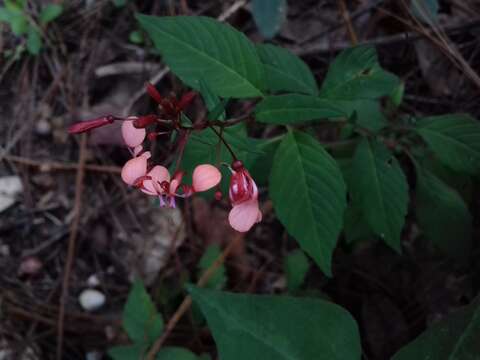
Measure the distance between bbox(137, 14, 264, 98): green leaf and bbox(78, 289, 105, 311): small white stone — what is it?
151 centimetres

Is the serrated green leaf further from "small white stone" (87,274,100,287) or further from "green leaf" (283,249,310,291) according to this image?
"green leaf" (283,249,310,291)

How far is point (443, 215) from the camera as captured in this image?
1.82 metres

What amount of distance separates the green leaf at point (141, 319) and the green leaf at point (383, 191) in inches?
38.3

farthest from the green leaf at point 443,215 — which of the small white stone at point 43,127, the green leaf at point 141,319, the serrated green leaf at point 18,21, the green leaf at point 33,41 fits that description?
the serrated green leaf at point 18,21

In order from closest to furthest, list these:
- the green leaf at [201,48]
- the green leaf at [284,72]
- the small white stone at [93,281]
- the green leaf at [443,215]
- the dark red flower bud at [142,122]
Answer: the dark red flower bud at [142,122] → the green leaf at [201,48] → the green leaf at [284,72] → the green leaf at [443,215] → the small white stone at [93,281]

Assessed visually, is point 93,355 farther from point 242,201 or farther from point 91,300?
point 242,201

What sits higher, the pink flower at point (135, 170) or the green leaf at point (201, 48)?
the green leaf at point (201, 48)

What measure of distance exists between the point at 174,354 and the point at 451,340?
1.04 meters

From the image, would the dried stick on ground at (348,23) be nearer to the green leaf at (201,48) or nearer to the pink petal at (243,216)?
the green leaf at (201,48)

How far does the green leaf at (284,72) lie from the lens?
165 centimetres

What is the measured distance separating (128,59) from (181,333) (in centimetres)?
146

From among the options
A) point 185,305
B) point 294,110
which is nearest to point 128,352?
point 185,305

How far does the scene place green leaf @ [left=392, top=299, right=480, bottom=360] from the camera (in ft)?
4.24

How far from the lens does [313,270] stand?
237 cm
